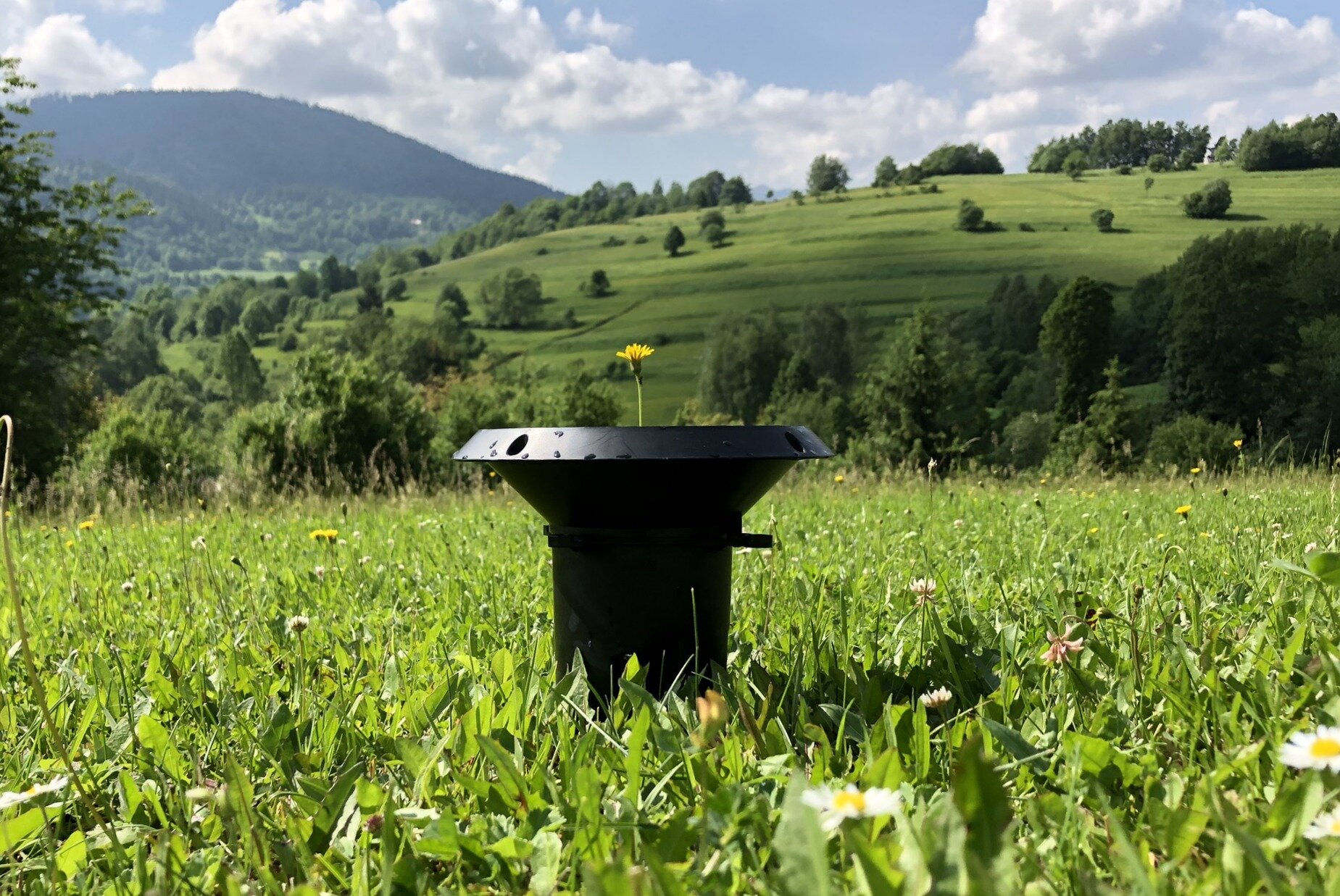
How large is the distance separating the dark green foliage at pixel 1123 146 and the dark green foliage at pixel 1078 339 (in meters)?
35.9

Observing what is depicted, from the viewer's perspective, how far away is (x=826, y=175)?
399 feet

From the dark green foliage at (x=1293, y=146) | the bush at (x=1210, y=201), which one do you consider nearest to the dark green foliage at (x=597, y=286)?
the bush at (x=1210, y=201)

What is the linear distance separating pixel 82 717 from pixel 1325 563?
2503mm

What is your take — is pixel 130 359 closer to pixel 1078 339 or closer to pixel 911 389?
pixel 911 389

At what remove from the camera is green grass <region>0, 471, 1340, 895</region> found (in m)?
1.19

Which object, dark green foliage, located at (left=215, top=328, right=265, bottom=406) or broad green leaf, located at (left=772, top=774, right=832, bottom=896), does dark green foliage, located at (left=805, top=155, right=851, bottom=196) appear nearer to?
dark green foliage, located at (left=215, top=328, right=265, bottom=406)

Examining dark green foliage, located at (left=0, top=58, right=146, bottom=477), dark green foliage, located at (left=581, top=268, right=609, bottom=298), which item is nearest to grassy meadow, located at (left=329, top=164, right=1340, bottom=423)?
dark green foliage, located at (left=581, top=268, right=609, bottom=298)

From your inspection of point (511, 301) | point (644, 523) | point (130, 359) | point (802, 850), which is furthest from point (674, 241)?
point (802, 850)

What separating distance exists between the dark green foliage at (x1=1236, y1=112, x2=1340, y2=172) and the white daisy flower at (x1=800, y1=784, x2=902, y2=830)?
8530cm

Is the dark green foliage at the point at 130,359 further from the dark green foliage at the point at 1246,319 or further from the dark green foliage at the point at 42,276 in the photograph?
the dark green foliage at the point at 1246,319

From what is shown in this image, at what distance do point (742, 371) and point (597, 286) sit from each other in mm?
31820

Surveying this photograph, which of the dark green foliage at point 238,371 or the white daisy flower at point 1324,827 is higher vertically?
the white daisy flower at point 1324,827

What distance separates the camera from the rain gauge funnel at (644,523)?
1.79 m

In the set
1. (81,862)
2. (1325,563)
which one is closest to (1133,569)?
(1325,563)
